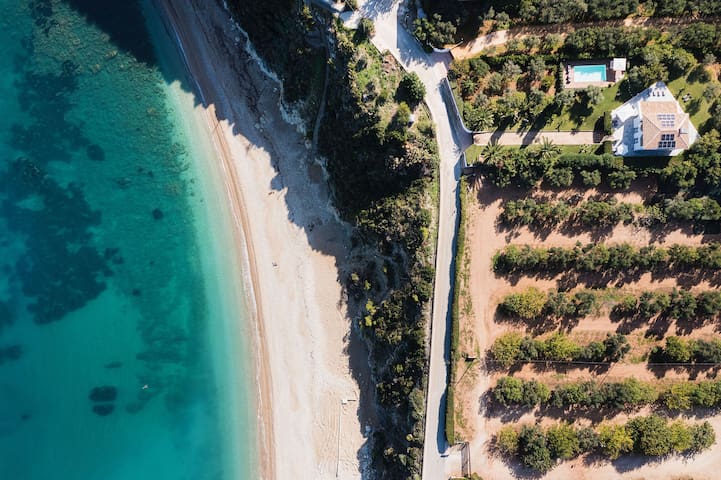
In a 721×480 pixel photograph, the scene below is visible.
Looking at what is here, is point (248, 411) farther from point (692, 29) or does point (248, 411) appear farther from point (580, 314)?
point (692, 29)

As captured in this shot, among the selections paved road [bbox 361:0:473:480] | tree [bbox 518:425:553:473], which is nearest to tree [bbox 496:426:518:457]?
tree [bbox 518:425:553:473]

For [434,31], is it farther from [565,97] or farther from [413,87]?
[565,97]

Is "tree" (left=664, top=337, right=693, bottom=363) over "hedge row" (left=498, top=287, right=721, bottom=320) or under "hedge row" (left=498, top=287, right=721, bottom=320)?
under

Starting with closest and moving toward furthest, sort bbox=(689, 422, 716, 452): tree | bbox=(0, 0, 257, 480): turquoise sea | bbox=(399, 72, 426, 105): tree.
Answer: bbox=(399, 72, 426, 105): tree < bbox=(689, 422, 716, 452): tree < bbox=(0, 0, 257, 480): turquoise sea

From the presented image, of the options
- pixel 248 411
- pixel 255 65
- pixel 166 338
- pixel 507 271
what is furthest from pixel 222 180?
pixel 507 271

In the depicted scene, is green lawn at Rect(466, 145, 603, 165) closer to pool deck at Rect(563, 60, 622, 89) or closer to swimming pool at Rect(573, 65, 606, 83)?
pool deck at Rect(563, 60, 622, 89)

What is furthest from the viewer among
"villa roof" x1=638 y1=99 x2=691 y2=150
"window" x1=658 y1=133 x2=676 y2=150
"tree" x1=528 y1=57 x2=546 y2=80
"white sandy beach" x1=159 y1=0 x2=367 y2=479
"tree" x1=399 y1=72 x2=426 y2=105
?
"white sandy beach" x1=159 y1=0 x2=367 y2=479

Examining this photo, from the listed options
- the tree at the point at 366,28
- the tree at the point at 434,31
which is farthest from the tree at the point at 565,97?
the tree at the point at 366,28

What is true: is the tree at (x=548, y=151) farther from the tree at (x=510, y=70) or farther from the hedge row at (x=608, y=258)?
the hedge row at (x=608, y=258)
